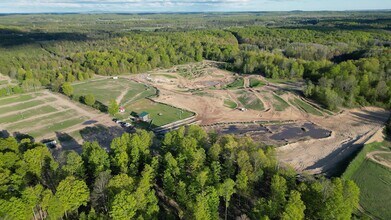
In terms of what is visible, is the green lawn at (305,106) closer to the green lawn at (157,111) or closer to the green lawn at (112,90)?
the green lawn at (157,111)

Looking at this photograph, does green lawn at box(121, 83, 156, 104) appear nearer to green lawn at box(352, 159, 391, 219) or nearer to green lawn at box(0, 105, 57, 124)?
green lawn at box(0, 105, 57, 124)

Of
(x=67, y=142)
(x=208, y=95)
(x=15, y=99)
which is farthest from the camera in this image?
(x=208, y=95)

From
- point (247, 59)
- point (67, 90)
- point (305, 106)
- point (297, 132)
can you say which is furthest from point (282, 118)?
point (67, 90)

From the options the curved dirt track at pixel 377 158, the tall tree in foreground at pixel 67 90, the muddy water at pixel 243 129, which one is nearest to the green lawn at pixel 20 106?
the tall tree in foreground at pixel 67 90

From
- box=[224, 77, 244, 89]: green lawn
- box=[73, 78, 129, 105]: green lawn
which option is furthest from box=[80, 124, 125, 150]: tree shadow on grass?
box=[224, 77, 244, 89]: green lawn

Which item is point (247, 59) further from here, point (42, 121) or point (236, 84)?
point (42, 121)
